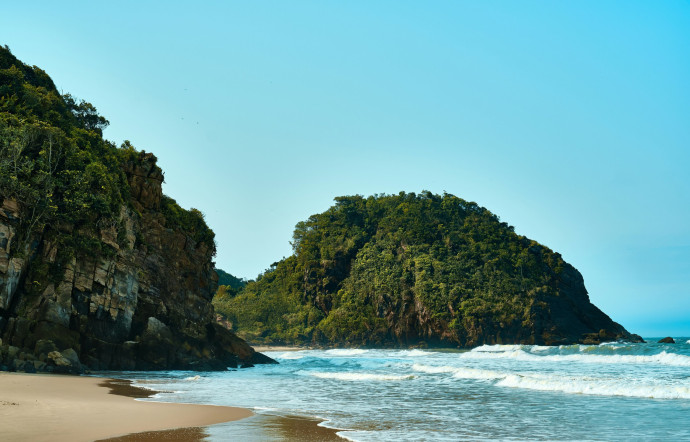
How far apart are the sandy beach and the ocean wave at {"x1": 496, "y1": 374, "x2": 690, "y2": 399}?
11780 millimetres

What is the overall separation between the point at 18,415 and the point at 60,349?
12465 millimetres

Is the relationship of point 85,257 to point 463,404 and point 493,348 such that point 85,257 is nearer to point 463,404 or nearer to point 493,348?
point 463,404

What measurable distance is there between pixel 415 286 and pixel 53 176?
55438mm

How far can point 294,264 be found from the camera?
291ft

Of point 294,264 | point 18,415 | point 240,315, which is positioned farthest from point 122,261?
point 294,264

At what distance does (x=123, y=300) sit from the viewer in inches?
1006

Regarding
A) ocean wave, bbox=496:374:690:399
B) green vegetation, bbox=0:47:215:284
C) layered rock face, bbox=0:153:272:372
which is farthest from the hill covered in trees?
green vegetation, bbox=0:47:215:284

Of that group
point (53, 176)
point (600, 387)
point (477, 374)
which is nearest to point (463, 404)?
point (600, 387)

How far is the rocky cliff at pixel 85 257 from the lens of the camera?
2061 centimetres

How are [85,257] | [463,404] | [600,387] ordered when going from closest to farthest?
[463,404] → [600,387] → [85,257]

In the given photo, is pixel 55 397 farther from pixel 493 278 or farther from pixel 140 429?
pixel 493 278

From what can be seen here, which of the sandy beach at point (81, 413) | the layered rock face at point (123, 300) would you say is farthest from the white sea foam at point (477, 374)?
the sandy beach at point (81, 413)

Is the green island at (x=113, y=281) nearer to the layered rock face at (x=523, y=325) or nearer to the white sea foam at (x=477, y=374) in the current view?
the layered rock face at (x=523, y=325)

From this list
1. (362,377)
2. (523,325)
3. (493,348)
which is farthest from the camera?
(523,325)
